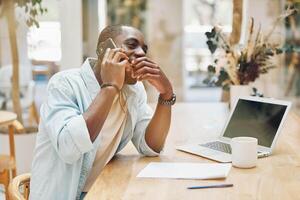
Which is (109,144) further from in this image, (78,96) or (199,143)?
(199,143)

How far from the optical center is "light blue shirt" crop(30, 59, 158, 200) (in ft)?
4.90

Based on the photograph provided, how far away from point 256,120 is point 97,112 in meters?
0.77

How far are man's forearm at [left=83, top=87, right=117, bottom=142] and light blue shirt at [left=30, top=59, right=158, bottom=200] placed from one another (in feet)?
0.08

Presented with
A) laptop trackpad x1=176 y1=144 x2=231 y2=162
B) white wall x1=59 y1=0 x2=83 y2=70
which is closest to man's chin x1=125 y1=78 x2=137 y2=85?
laptop trackpad x1=176 y1=144 x2=231 y2=162

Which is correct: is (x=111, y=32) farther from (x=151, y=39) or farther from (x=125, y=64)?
(x=151, y=39)

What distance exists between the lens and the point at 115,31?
1741 mm

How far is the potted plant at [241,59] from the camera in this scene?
266cm

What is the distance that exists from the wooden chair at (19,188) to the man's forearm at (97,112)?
32 cm

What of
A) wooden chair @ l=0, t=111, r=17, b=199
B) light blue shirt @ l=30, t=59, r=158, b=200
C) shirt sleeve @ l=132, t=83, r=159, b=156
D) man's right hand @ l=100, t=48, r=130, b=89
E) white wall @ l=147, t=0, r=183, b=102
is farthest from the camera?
white wall @ l=147, t=0, r=183, b=102

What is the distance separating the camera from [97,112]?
1.53 m

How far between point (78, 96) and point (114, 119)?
0.19 metres

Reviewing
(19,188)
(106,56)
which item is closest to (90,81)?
(106,56)

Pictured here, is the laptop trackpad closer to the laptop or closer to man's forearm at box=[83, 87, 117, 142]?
the laptop

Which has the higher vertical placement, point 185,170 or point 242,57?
point 242,57
